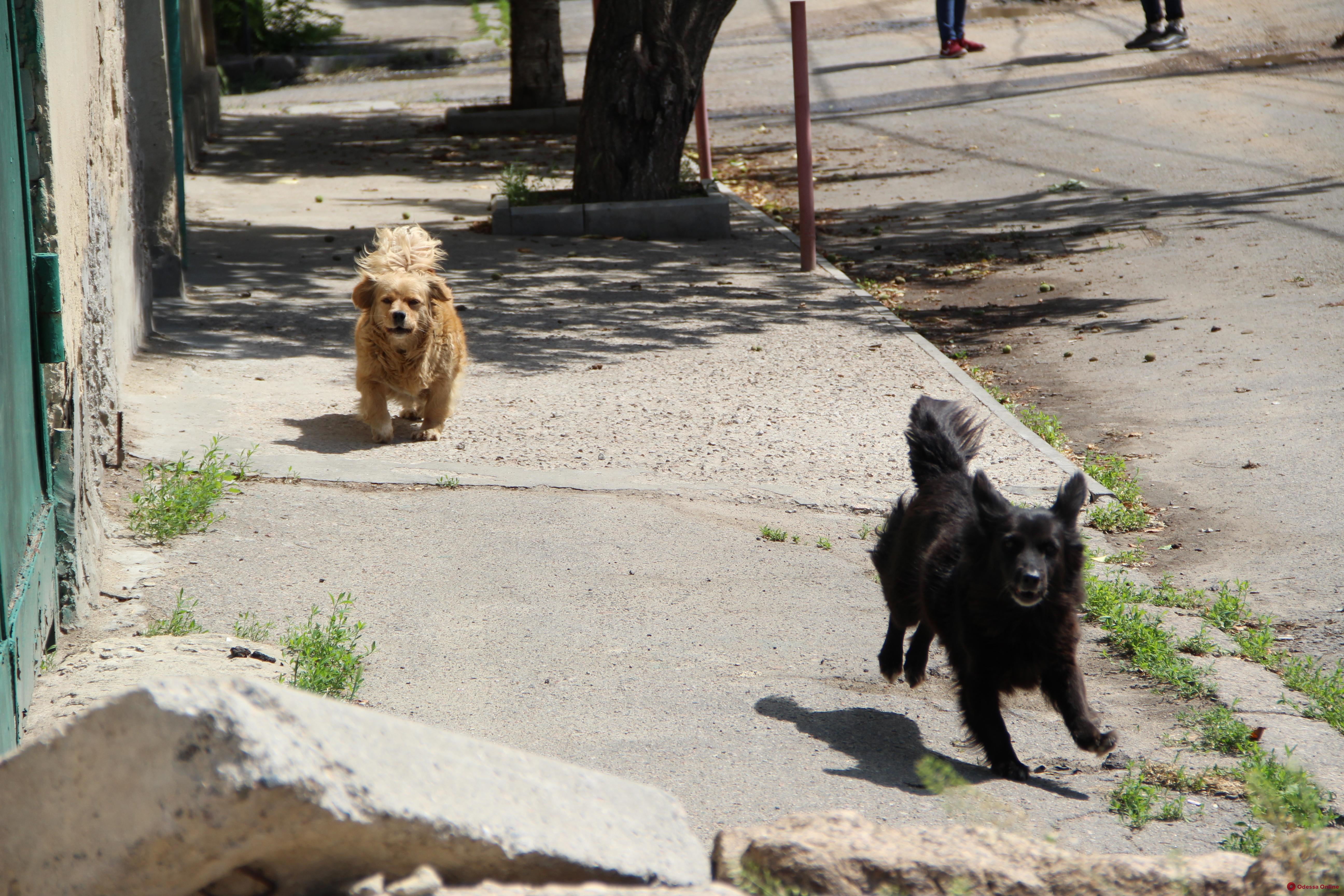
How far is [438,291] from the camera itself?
292 inches

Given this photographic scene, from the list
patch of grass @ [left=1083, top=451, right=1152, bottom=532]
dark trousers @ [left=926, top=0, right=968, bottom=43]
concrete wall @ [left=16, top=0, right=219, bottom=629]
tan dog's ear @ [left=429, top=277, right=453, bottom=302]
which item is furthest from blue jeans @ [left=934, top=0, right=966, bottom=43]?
tan dog's ear @ [left=429, top=277, right=453, bottom=302]

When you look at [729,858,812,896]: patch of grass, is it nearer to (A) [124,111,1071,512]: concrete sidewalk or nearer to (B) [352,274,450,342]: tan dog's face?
(A) [124,111,1071,512]: concrete sidewalk

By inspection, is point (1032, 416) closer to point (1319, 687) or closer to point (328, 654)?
point (1319, 687)

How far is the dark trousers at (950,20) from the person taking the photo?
2364cm

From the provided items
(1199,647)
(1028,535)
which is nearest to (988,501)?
(1028,535)

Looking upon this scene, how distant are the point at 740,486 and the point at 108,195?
3.74 meters

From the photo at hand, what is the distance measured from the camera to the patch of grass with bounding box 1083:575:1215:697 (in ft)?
15.9

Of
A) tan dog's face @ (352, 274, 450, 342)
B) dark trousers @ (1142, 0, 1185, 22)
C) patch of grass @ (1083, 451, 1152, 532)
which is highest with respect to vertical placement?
dark trousers @ (1142, 0, 1185, 22)

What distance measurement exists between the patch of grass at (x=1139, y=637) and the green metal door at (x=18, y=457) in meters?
3.80

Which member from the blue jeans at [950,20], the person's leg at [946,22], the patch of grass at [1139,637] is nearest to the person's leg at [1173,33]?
the blue jeans at [950,20]

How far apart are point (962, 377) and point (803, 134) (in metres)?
3.60

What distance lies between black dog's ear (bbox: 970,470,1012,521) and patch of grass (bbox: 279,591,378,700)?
7.09 feet

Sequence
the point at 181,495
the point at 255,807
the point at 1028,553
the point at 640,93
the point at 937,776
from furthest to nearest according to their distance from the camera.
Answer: the point at 640,93 → the point at 181,495 → the point at 1028,553 → the point at 937,776 → the point at 255,807

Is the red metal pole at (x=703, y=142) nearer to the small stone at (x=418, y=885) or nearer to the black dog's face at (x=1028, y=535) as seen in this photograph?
the black dog's face at (x=1028, y=535)
